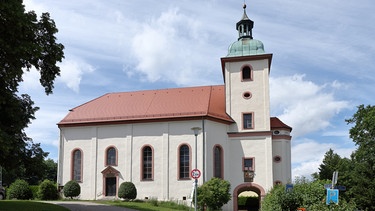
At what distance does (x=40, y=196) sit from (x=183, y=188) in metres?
11.7

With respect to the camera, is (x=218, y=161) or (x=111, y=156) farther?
(x=111, y=156)

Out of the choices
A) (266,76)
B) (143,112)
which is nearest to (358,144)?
(266,76)

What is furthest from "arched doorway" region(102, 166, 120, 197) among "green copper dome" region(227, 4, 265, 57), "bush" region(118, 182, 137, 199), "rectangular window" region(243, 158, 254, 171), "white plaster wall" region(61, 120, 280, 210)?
"green copper dome" region(227, 4, 265, 57)

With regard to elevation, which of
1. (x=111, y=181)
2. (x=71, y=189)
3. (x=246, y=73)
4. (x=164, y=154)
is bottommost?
(x=71, y=189)

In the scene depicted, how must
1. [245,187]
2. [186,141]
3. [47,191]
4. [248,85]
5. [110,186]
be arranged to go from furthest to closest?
1. [248,85]
2. [110,186]
3. [245,187]
4. [186,141]
5. [47,191]

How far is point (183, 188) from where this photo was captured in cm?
3612

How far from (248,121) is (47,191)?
17.9m

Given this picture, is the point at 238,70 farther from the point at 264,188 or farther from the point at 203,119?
the point at 264,188

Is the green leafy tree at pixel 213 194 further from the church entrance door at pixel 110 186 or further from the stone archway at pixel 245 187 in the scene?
the church entrance door at pixel 110 186

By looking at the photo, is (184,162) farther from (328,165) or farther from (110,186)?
(328,165)

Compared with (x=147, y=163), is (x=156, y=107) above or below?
above

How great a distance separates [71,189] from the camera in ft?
121

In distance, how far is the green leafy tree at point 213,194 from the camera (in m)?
31.1

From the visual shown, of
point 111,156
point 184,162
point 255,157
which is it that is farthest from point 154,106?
point 255,157
